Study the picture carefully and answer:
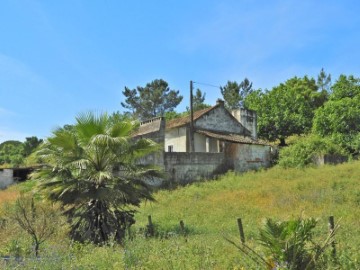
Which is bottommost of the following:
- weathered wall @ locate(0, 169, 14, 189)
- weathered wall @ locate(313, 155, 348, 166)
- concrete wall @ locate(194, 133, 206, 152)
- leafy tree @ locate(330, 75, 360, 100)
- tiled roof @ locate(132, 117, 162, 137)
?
weathered wall @ locate(0, 169, 14, 189)

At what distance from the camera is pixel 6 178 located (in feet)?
110

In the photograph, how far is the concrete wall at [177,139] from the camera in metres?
34.4

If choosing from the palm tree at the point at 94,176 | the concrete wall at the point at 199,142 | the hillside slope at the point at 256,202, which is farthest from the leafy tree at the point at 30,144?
the palm tree at the point at 94,176

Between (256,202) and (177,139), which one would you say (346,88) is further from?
(256,202)

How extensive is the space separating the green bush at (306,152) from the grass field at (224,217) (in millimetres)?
3853

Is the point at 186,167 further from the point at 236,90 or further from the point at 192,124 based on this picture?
the point at 236,90

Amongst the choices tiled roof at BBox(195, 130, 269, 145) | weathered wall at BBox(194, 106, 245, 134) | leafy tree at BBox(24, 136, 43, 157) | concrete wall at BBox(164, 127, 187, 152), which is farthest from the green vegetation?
tiled roof at BBox(195, 130, 269, 145)

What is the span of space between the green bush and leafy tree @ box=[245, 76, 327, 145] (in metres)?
8.87

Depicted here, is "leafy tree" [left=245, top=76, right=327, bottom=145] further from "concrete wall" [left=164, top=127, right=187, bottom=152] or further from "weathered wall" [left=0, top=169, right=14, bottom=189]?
"weathered wall" [left=0, top=169, right=14, bottom=189]

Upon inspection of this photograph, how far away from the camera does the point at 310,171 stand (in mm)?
25984

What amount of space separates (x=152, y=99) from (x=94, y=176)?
162ft

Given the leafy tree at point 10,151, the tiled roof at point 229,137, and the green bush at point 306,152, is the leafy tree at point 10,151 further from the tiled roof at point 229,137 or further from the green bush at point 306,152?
the green bush at point 306,152

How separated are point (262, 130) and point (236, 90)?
61.4 ft

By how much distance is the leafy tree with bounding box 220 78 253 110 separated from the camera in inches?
A: 2357
